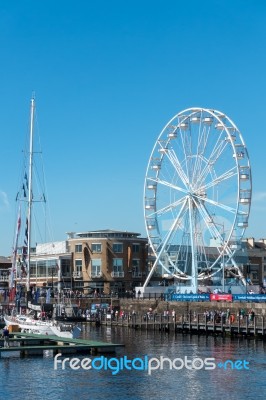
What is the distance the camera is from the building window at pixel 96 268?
399 ft

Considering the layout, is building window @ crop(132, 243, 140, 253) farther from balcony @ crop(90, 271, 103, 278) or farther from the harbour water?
the harbour water

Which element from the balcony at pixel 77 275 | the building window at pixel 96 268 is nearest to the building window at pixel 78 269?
the balcony at pixel 77 275

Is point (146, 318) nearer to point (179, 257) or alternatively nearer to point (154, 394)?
point (179, 257)

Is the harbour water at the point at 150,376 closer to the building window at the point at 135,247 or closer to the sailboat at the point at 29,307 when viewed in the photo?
the sailboat at the point at 29,307

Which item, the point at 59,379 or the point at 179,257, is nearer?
the point at 59,379

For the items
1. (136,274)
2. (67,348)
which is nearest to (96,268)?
(136,274)

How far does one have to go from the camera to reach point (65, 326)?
206 feet

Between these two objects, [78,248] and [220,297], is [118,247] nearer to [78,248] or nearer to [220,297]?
[78,248]

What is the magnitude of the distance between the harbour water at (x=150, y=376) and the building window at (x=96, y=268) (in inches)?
2458

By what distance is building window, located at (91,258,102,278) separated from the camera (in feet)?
399

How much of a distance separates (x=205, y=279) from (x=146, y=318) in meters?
10.5

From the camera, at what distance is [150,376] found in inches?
1689

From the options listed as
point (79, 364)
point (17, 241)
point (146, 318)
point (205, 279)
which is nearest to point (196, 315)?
point (146, 318)

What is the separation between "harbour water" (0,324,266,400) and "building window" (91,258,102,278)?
6243 centimetres
